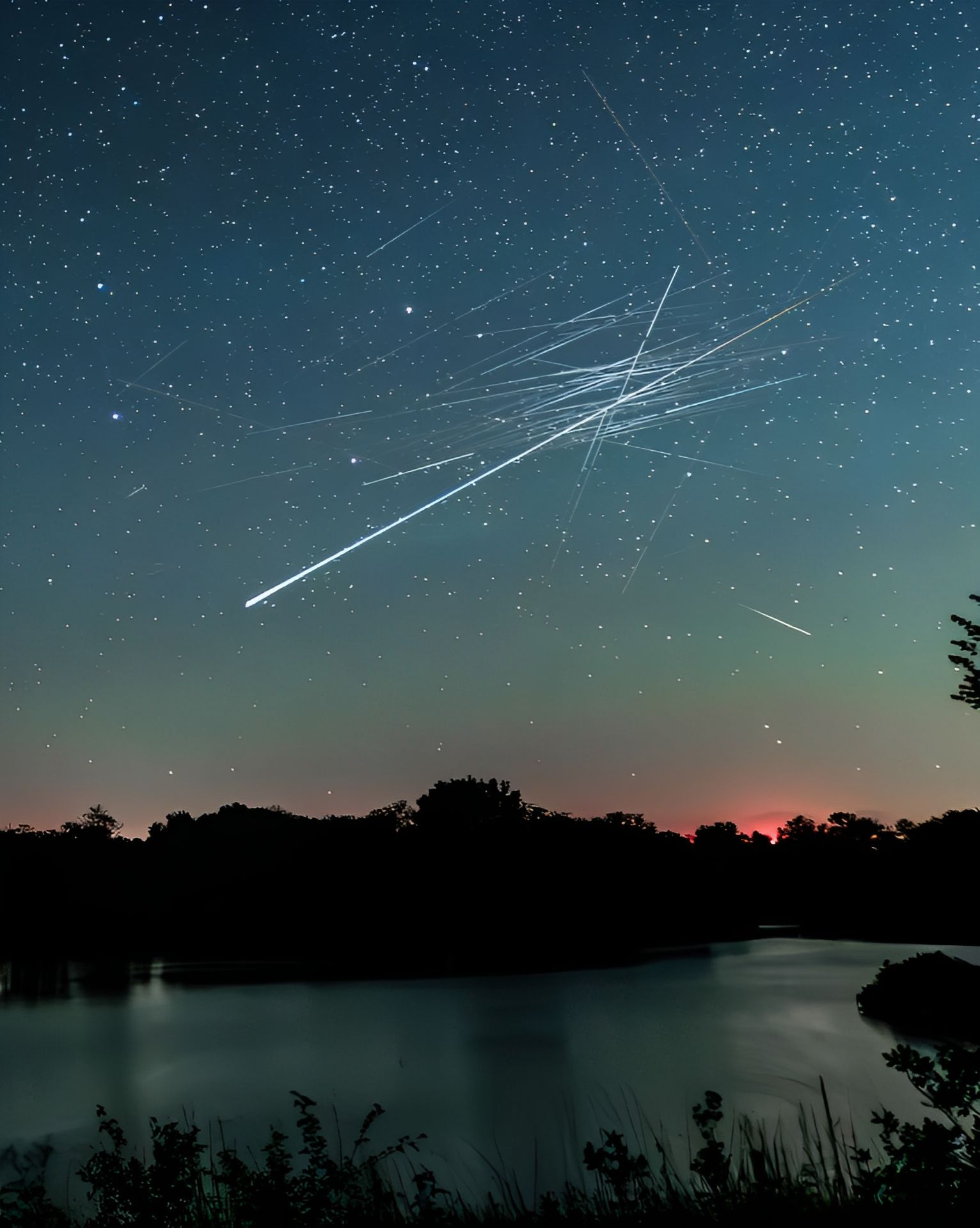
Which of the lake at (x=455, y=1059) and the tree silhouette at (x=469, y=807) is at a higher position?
the tree silhouette at (x=469, y=807)

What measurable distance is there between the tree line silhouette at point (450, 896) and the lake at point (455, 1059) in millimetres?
8484

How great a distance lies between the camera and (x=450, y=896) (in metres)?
41.4

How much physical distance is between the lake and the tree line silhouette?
27.8 ft

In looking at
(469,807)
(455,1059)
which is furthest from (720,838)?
(455,1059)

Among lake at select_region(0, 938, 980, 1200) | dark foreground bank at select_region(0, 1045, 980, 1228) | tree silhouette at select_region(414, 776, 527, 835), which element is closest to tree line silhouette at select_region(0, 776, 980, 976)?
tree silhouette at select_region(414, 776, 527, 835)

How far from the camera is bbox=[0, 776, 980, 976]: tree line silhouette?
4125cm

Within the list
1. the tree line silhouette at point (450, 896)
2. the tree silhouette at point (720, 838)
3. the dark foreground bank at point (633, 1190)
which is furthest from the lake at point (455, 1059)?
the tree silhouette at point (720, 838)

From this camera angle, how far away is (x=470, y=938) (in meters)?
41.4

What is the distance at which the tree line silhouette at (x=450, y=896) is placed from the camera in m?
41.2

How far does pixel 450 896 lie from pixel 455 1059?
77.8 ft

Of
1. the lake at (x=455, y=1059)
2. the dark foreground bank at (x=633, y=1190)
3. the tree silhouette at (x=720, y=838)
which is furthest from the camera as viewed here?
the tree silhouette at (x=720, y=838)

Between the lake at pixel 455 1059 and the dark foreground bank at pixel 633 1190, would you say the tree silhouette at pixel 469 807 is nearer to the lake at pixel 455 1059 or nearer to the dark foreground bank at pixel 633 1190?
the lake at pixel 455 1059

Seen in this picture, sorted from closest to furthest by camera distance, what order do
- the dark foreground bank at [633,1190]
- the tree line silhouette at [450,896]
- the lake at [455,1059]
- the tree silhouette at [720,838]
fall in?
the dark foreground bank at [633,1190]
the lake at [455,1059]
the tree line silhouette at [450,896]
the tree silhouette at [720,838]

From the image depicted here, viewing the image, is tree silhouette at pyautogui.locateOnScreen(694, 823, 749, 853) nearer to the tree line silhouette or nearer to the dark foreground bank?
the tree line silhouette
